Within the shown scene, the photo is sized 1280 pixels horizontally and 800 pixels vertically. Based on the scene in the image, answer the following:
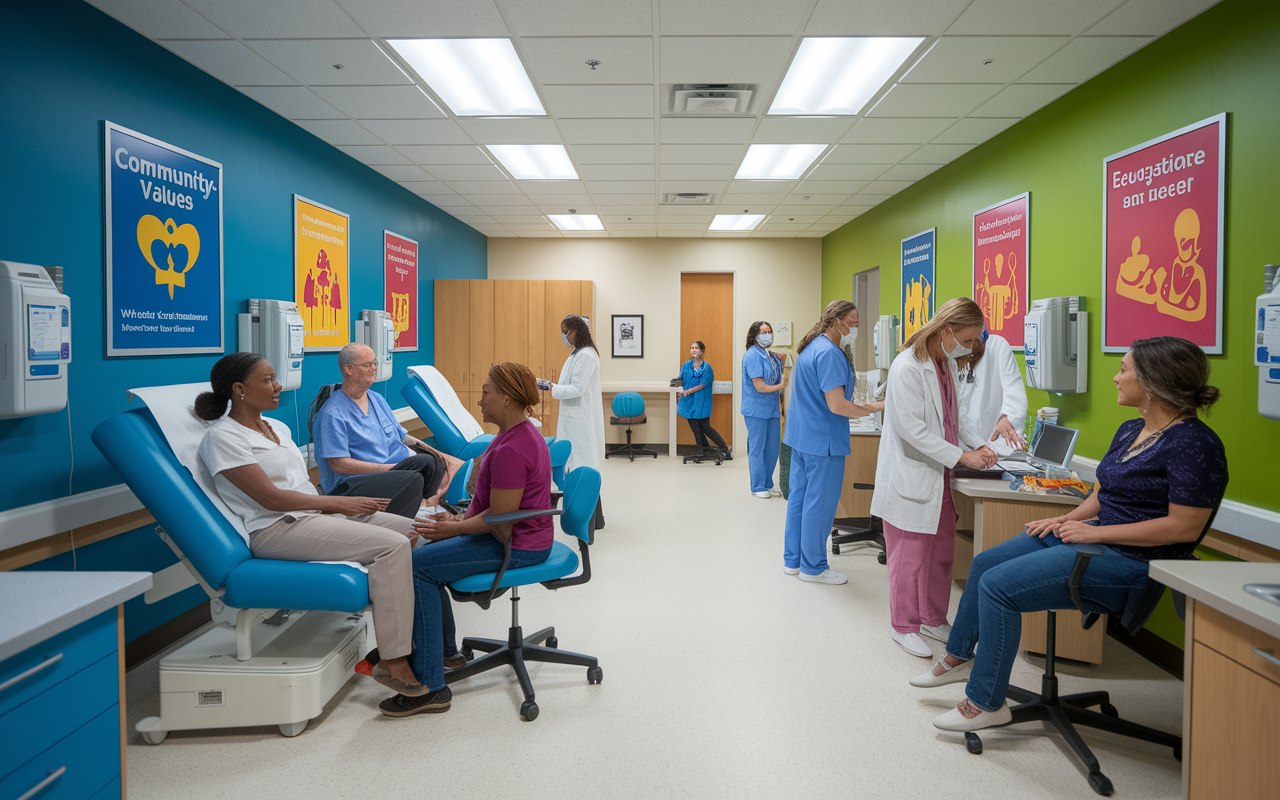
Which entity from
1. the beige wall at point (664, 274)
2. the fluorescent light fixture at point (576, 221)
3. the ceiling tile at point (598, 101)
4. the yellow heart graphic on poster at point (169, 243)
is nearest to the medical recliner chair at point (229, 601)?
the yellow heart graphic on poster at point (169, 243)

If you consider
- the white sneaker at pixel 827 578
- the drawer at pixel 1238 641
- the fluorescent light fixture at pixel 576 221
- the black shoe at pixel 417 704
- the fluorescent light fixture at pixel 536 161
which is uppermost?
the fluorescent light fixture at pixel 576 221

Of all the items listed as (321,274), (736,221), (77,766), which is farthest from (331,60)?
(736,221)

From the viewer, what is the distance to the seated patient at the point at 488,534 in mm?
2477

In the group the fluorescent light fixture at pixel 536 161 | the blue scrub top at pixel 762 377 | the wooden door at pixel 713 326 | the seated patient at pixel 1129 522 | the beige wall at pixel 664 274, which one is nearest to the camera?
the seated patient at pixel 1129 522

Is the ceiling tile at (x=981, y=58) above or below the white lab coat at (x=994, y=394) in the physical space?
above

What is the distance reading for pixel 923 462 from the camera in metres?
3.01

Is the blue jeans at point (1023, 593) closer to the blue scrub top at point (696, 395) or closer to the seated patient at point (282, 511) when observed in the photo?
the seated patient at point (282, 511)

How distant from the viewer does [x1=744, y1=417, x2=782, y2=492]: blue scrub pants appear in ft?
21.1

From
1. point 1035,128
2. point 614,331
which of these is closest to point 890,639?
point 1035,128

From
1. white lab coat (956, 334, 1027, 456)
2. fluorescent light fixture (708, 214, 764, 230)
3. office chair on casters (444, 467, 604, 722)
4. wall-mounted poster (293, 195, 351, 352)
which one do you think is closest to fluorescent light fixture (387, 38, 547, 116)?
wall-mounted poster (293, 195, 351, 352)

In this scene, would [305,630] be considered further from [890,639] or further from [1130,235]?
[1130,235]

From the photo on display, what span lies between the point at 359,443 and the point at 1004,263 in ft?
14.2

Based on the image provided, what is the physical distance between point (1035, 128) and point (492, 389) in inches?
150

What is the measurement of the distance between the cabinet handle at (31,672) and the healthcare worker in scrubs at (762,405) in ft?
17.5
